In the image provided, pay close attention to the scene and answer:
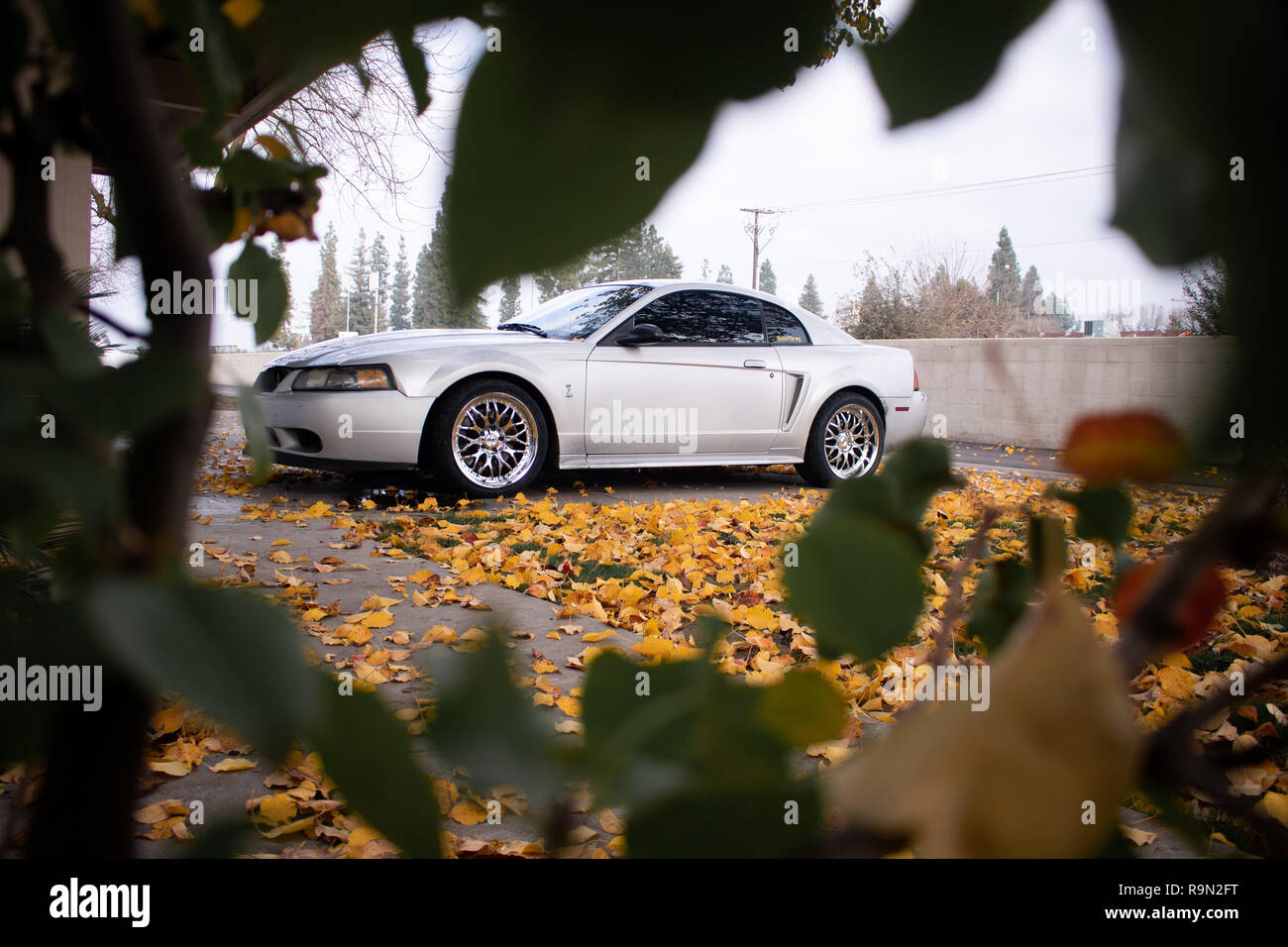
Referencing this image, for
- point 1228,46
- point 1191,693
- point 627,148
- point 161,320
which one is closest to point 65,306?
point 161,320

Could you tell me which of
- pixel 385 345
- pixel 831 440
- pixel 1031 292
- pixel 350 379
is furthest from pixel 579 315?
pixel 1031 292

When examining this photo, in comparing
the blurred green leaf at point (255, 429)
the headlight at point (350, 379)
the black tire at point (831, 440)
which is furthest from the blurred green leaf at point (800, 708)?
the black tire at point (831, 440)

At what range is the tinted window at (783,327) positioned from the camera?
4.70 metres

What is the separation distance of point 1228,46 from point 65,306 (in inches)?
10.8

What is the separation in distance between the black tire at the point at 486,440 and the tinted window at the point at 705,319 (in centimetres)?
81

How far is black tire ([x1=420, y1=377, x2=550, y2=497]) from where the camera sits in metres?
4.33

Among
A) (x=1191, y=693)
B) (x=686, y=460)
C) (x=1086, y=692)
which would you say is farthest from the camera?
(x=686, y=460)

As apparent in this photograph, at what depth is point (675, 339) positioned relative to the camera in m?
4.20

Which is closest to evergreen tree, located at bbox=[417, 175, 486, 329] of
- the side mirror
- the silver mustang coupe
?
the side mirror

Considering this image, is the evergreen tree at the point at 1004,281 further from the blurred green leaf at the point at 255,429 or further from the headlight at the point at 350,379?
the headlight at the point at 350,379

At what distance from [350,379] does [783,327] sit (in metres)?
2.32

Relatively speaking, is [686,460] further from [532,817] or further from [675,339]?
[532,817]

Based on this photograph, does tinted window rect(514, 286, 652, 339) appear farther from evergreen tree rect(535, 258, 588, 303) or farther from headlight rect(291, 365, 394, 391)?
evergreen tree rect(535, 258, 588, 303)
